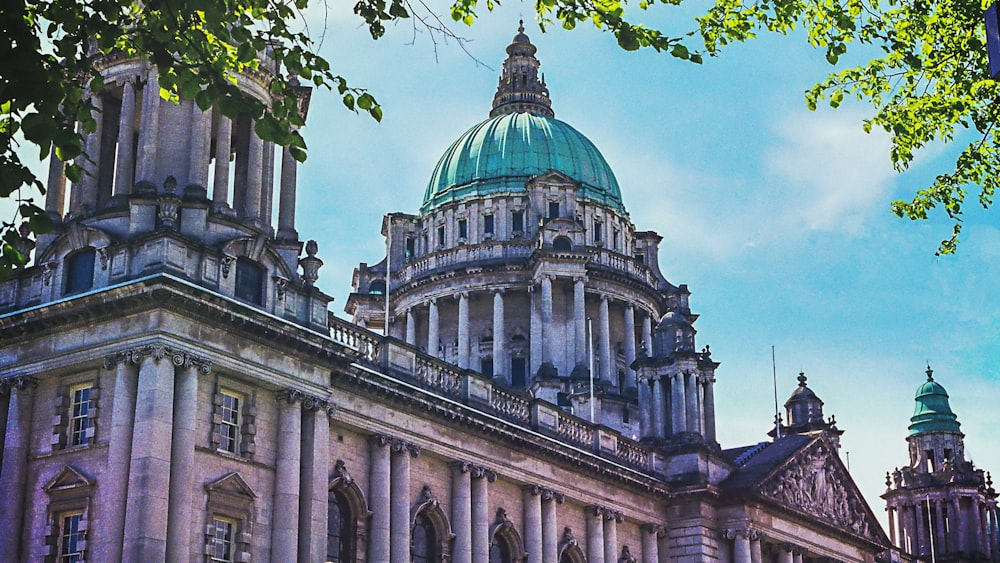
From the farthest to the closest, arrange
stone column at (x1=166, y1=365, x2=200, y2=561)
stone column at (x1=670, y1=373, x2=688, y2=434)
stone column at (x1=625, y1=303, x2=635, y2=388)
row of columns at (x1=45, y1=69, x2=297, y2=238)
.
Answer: stone column at (x1=625, y1=303, x2=635, y2=388) → stone column at (x1=670, y1=373, x2=688, y2=434) → row of columns at (x1=45, y1=69, x2=297, y2=238) → stone column at (x1=166, y1=365, x2=200, y2=561)

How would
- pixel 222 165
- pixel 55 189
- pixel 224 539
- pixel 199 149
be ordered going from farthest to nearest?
pixel 55 189, pixel 222 165, pixel 199 149, pixel 224 539

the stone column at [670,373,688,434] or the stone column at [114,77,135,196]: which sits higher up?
the stone column at [114,77,135,196]

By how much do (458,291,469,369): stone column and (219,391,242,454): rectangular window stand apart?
36678 millimetres

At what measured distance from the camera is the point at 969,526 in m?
87.9

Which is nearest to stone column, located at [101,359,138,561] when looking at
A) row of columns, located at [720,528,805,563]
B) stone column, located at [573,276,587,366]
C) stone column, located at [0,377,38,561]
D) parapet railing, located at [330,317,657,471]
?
stone column, located at [0,377,38,561]

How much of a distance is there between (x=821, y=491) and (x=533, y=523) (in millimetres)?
21168

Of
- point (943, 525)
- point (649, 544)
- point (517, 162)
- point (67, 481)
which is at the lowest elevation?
point (67, 481)

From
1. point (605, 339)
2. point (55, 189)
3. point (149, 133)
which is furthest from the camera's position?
point (605, 339)

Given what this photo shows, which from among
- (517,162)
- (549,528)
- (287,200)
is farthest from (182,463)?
(517,162)

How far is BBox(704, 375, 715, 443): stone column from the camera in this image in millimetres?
55906

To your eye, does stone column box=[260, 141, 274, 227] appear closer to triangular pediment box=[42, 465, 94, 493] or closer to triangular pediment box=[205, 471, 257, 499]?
triangular pediment box=[205, 471, 257, 499]

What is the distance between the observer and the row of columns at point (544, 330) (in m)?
68.9

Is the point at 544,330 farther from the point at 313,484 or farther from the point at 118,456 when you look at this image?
the point at 118,456

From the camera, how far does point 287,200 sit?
38156mm
